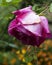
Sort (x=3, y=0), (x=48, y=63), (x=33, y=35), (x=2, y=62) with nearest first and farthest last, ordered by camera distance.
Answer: (x=33, y=35), (x=3, y=0), (x=2, y=62), (x=48, y=63)

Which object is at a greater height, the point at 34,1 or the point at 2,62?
the point at 34,1

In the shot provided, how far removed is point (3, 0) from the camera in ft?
3.25

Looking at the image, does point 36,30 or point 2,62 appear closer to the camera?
point 36,30

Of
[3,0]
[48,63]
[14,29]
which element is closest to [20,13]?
[14,29]

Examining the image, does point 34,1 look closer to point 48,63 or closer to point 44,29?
point 44,29

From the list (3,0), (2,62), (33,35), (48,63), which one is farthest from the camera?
(48,63)

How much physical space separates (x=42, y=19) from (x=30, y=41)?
6cm

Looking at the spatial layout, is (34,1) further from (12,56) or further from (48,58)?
(48,58)

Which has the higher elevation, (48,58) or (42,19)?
(42,19)

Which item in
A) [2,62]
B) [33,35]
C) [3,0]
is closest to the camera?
[33,35]

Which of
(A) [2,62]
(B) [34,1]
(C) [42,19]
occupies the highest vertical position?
(C) [42,19]

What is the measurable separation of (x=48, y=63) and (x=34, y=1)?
2525mm

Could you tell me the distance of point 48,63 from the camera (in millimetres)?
3559

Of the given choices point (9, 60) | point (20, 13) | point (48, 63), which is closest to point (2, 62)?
point (9, 60)
